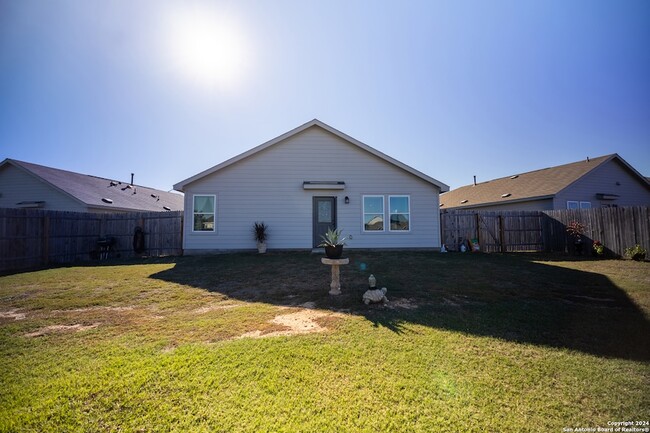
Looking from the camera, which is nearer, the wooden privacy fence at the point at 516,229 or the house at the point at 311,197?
the house at the point at 311,197

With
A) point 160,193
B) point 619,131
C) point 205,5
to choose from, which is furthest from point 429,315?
point 160,193

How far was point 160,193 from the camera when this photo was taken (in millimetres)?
25219

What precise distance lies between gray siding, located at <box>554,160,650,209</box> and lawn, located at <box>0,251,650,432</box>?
13.0m

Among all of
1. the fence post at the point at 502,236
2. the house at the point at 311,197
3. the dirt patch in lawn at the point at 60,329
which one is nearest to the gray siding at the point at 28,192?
the house at the point at 311,197

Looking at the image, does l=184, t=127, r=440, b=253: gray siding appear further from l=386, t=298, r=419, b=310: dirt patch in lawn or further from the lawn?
l=386, t=298, r=419, b=310: dirt patch in lawn

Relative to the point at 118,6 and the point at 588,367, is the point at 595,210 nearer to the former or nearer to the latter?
the point at 588,367

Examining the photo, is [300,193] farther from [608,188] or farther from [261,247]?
[608,188]

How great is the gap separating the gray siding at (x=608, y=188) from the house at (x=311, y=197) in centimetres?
993

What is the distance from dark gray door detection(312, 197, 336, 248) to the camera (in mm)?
11703

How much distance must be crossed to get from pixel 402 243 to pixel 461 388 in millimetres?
9709

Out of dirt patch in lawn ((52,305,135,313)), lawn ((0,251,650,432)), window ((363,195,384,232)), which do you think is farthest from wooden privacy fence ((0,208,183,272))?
window ((363,195,384,232))

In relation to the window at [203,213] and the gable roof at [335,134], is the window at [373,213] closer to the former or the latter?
the gable roof at [335,134]

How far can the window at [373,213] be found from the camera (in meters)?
11.8

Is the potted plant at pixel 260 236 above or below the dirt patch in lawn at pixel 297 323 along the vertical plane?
above
